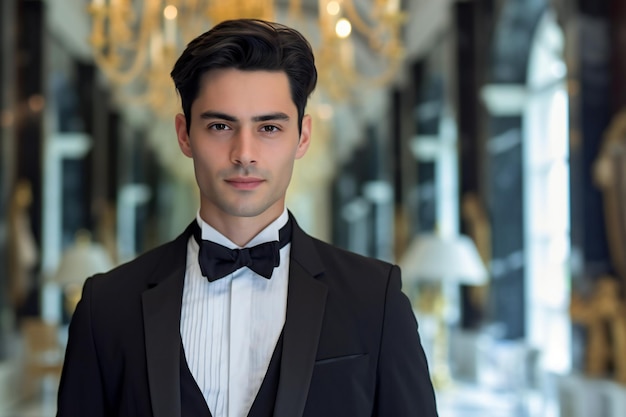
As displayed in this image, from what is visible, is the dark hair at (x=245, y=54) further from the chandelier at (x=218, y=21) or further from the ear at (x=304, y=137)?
the chandelier at (x=218, y=21)

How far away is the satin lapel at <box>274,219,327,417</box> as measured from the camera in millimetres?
1886

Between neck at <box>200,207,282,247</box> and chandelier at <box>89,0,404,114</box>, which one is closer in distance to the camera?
neck at <box>200,207,282,247</box>

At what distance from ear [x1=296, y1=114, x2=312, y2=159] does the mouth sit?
0.49ft

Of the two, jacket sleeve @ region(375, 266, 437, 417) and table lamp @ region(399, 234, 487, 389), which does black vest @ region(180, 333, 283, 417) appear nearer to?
jacket sleeve @ region(375, 266, 437, 417)

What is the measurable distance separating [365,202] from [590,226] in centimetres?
1797

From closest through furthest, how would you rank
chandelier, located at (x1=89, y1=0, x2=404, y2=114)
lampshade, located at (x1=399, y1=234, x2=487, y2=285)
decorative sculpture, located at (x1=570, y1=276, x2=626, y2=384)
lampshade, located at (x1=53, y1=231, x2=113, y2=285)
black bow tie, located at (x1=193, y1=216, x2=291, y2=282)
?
black bow tie, located at (x1=193, y1=216, x2=291, y2=282)
chandelier, located at (x1=89, y1=0, x2=404, y2=114)
decorative sculpture, located at (x1=570, y1=276, x2=626, y2=384)
lampshade, located at (x1=399, y1=234, x2=487, y2=285)
lampshade, located at (x1=53, y1=231, x2=113, y2=285)

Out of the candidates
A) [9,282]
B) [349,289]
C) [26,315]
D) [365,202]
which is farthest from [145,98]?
[365,202]

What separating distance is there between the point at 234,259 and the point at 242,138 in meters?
0.24

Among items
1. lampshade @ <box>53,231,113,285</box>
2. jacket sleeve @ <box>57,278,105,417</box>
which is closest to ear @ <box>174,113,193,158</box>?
jacket sleeve @ <box>57,278,105,417</box>

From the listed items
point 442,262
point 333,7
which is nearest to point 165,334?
point 333,7

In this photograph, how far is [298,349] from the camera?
6.34ft

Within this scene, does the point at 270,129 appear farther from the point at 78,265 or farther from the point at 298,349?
the point at 78,265

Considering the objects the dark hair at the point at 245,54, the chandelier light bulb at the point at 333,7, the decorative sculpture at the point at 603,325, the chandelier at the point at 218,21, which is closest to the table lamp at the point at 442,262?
the decorative sculpture at the point at 603,325

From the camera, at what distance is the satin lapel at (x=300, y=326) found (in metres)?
1.89
